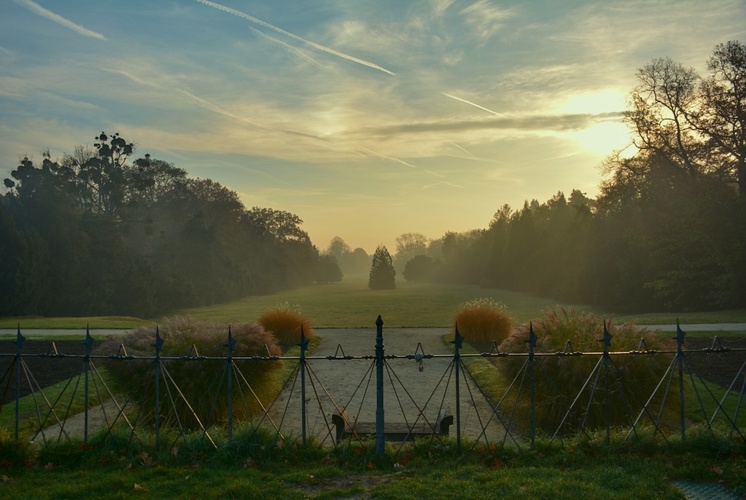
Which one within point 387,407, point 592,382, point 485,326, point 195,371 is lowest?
point 387,407

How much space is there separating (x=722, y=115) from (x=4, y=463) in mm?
34497

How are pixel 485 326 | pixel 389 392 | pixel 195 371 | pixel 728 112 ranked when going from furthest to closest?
pixel 728 112 < pixel 485 326 < pixel 389 392 < pixel 195 371

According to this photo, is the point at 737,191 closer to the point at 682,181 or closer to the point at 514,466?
the point at 682,181

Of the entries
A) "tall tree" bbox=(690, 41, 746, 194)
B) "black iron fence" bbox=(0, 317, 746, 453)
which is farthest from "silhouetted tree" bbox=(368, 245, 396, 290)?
"black iron fence" bbox=(0, 317, 746, 453)

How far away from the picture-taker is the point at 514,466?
6590mm

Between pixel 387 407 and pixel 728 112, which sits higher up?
pixel 728 112

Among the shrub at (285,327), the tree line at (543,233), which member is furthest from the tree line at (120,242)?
the shrub at (285,327)

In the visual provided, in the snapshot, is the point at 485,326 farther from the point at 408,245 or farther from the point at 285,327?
the point at 408,245

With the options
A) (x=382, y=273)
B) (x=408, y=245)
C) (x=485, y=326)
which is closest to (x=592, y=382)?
(x=485, y=326)

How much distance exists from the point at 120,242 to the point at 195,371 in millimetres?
36001

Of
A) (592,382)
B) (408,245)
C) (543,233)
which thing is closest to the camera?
(592,382)

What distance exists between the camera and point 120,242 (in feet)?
137

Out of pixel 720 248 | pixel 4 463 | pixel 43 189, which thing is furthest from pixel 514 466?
pixel 43 189

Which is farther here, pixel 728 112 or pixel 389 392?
pixel 728 112
